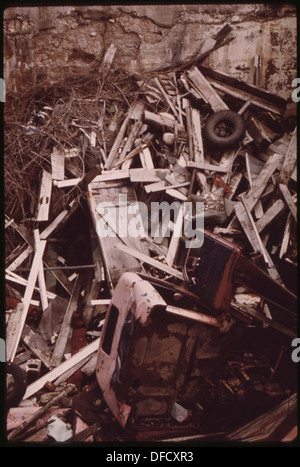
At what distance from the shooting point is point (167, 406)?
10.6ft

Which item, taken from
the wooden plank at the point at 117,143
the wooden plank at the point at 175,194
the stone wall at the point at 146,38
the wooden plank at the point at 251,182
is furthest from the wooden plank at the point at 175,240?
the stone wall at the point at 146,38

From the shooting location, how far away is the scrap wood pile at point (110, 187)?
15.0 ft

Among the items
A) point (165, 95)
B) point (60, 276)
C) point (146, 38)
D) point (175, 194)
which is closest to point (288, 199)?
point (175, 194)

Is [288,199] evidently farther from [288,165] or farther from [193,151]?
[193,151]

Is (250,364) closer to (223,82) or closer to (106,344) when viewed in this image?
(106,344)

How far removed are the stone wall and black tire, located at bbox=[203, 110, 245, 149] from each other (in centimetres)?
114

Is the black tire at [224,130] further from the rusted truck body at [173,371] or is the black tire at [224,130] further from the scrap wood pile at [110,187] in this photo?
the rusted truck body at [173,371]

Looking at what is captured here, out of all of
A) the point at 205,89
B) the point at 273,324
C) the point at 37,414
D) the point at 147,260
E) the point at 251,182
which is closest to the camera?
the point at 37,414

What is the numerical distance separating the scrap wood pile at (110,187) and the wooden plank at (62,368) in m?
0.01

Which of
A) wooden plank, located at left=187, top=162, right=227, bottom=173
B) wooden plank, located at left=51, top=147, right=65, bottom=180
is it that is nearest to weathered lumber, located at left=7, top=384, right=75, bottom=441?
wooden plank, located at left=51, top=147, right=65, bottom=180

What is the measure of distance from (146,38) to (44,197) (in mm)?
3401

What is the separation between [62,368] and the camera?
14.0 ft
